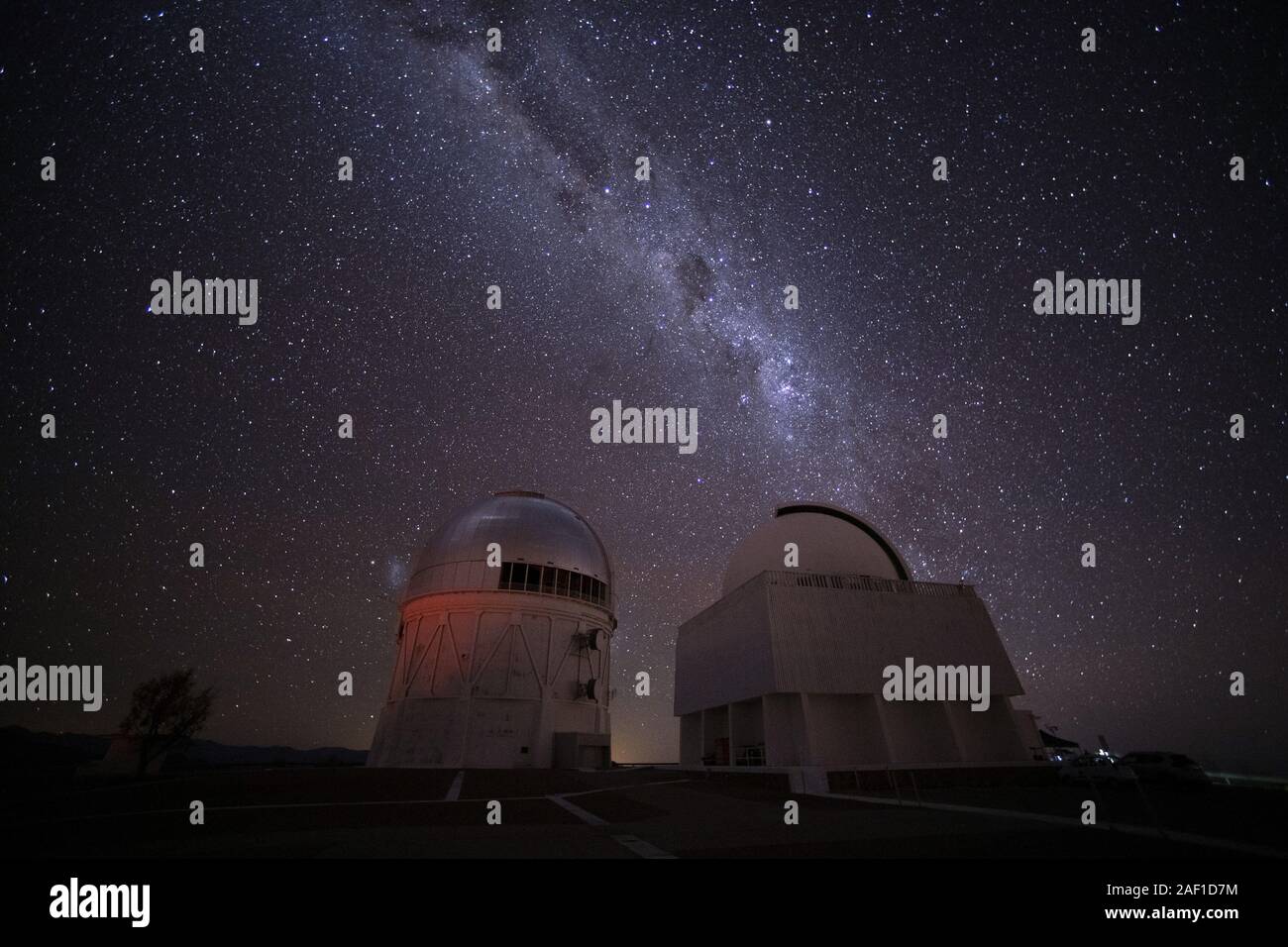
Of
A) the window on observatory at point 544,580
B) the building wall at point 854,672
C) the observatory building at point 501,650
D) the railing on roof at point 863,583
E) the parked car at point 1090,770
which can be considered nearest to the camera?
the parked car at point 1090,770

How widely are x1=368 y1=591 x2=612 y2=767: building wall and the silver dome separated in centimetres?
116

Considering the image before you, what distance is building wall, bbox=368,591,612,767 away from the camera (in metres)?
34.3

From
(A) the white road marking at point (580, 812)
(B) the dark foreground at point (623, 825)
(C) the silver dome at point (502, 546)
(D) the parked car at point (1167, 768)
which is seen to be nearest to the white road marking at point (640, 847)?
(B) the dark foreground at point (623, 825)

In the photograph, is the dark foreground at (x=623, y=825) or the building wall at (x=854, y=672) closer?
the dark foreground at (x=623, y=825)

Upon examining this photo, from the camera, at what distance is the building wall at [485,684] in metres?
34.3

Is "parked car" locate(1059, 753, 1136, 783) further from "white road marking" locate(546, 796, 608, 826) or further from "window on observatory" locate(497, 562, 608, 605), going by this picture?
"window on observatory" locate(497, 562, 608, 605)

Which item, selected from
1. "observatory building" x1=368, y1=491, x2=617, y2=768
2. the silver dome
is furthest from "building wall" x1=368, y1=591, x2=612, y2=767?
the silver dome

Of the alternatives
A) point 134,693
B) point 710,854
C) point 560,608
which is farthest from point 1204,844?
point 134,693

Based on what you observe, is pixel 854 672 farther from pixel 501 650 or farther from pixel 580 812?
pixel 501 650

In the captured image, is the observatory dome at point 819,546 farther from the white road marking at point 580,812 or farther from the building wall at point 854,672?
the white road marking at point 580,812

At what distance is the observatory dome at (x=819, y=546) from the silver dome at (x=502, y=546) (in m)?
12.9

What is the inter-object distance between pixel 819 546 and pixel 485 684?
21050 mm

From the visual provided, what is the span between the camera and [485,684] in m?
35.7
